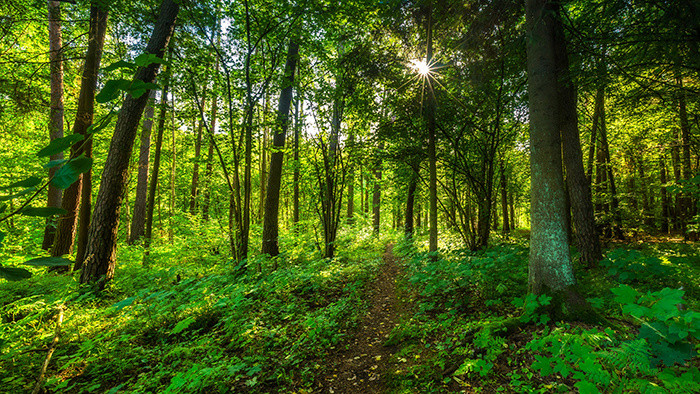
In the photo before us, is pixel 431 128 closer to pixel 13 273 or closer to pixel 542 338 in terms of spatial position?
pixel 542 338

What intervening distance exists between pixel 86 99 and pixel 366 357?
8217 millimetres

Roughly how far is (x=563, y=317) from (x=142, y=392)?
202 inches

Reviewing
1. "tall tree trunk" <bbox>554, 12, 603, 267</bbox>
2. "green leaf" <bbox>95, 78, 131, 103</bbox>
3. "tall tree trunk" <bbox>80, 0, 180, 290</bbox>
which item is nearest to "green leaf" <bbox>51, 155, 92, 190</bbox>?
"green leaf" <bbox>95, 78, 131, 103</bbox>

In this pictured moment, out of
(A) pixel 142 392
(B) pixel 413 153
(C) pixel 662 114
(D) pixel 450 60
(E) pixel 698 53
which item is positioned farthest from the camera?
(C) pixel 662 114

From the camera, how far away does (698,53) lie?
4543 millimetres

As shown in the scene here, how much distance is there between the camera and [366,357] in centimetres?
405

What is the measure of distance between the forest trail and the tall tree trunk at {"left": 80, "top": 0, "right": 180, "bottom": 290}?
5081 mm

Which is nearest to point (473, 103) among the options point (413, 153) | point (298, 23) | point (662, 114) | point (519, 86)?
point (519, 86)

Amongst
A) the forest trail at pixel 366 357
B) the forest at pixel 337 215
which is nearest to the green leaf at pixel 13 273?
the forest at pixel 337 215

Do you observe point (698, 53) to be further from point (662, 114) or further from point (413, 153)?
point (662, 114)

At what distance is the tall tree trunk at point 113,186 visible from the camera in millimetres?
5747

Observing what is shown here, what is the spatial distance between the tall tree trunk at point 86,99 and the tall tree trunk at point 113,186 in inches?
56.5

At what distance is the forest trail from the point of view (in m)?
3.53

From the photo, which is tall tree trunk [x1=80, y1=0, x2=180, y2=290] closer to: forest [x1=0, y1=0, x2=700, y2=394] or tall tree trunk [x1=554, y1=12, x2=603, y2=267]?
forest [x1=0, y1=0, x2=700, y2=394]
